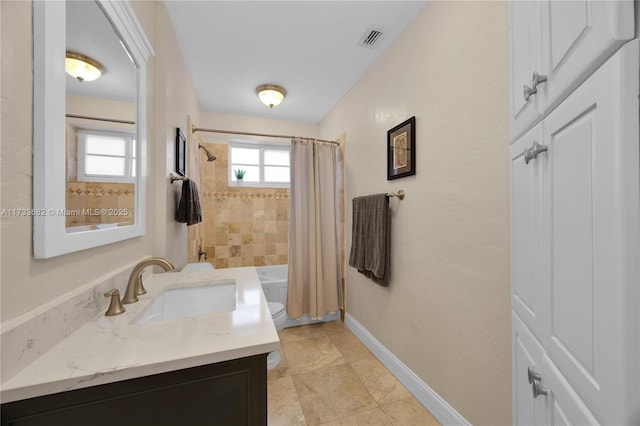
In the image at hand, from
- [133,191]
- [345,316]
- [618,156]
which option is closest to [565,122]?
[618,156]

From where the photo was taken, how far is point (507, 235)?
3.38 feet

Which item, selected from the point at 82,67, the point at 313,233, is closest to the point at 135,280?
the point at 82,67

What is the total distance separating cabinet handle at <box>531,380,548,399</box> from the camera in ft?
1.97

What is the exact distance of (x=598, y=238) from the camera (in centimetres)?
42

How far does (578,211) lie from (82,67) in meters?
1.40

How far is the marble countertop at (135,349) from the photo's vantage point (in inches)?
20.9

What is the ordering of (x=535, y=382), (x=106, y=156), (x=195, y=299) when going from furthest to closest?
(x=195, y=299) → (x=106, y=156) → (x=535, y=382)

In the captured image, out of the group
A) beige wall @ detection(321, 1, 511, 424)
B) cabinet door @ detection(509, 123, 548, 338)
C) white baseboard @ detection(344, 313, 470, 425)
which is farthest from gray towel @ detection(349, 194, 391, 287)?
cabinet door @ detection(509, 123, 548, 338)

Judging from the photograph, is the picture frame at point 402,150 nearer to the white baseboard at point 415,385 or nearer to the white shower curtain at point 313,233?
the white shower curtain at point 313,233

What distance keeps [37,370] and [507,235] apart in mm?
1528

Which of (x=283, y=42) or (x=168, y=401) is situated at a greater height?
(x=283, y=42)

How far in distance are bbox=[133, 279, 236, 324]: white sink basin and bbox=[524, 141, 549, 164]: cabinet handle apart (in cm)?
117

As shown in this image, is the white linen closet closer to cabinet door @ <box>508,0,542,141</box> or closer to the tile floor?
cabinet door @ <box>508,0,542,141</box>

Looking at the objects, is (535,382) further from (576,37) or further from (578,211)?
(576,37)
